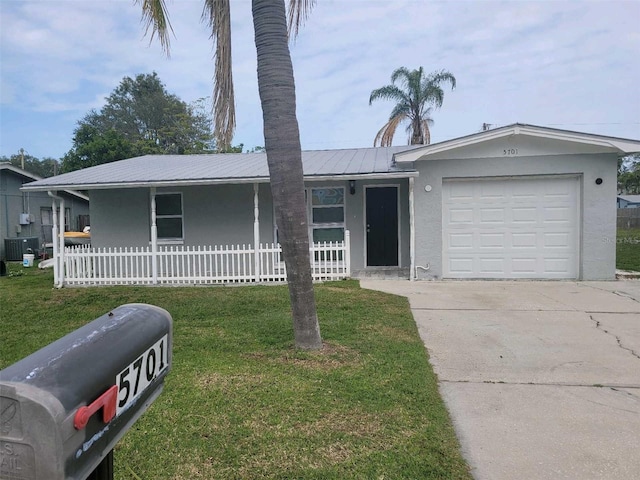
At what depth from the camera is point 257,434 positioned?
3160 millimetres

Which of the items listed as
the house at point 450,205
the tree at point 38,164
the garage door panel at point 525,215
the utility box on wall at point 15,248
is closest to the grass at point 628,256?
the house at point 450,205

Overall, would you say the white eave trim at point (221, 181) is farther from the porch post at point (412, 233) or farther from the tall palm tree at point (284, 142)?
the tall palm tree at point (284, 142)

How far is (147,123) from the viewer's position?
146 ft

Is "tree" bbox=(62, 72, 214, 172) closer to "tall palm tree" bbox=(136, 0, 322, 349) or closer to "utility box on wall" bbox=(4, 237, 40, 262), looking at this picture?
"utility box on wall" bbox=(4, 237, 40, 262)

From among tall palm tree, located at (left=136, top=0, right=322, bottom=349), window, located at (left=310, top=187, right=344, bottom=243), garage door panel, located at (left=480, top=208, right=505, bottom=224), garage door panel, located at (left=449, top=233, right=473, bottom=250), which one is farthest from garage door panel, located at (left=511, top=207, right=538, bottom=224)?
tall palm tree, located at (left=136, top=0, right=322, bottom=349)

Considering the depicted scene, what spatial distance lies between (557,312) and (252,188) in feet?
24.3

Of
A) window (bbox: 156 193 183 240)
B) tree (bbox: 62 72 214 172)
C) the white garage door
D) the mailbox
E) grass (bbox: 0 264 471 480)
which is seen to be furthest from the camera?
tree (bbox: 62 72 214 172)

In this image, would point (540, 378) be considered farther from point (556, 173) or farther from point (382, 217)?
point (382, 217)

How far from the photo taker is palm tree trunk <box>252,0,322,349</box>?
4.68 metres

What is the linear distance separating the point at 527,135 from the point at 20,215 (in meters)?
19.4

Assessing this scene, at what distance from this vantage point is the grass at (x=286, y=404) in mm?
2812

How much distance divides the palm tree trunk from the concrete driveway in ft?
6.54

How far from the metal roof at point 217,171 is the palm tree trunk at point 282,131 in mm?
5040

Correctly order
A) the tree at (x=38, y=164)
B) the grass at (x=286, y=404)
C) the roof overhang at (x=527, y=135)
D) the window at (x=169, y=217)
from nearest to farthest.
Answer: the grass at (x=286, y=404) < the roof overhang at (x=527, y=135) < the window at (x=169, y=217) < the tree at (x=38, y=164)
